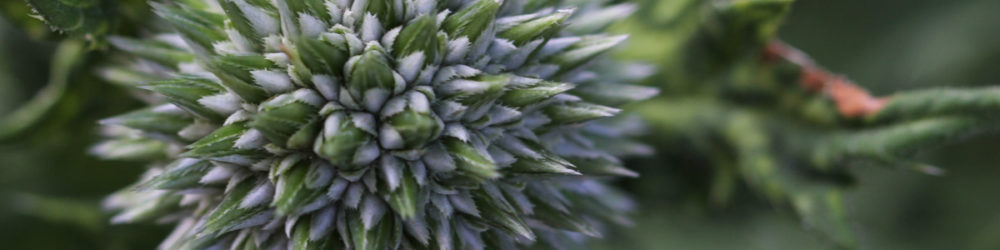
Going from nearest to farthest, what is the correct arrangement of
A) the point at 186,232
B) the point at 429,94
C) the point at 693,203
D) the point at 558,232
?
the point at 429,94
the point at 186,232
the point at 558,232
the point at 693,203

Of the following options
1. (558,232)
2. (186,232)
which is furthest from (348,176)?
(558,232)

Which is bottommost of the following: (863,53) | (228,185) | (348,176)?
(228,185)

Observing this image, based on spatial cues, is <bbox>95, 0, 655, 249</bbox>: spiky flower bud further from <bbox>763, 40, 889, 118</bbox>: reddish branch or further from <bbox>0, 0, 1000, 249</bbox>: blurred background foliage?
<bbox>763, 40, 889, 118</bbox>: reddish branch

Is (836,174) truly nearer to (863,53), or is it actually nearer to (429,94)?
(863,53)

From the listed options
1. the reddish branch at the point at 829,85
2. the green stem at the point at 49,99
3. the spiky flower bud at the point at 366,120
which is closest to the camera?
the spiky flower bud at the point at 366,120

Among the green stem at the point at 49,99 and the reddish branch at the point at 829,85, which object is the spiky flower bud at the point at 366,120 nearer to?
the green stem at the point at 49,99

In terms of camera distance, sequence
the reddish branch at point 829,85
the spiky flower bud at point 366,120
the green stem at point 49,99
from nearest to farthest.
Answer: the spiky flower bud at point 366,120
the green stem at point 49,99
the reddish branch at point 829,85

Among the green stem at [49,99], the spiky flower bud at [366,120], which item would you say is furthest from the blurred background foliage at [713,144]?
the spiky flower bud at [366,120]
